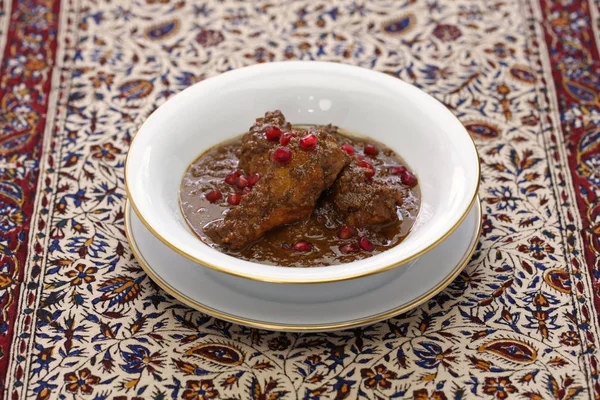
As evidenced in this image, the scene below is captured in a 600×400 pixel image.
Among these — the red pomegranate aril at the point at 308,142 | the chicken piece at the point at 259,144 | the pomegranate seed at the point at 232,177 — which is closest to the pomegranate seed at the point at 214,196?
the pomegranate seed at the point at 232,177

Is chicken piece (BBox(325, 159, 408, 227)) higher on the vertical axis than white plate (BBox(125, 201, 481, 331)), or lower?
higher

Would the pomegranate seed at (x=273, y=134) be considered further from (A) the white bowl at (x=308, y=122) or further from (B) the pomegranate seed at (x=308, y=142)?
(A) the white bowl at (x=308, y=122)

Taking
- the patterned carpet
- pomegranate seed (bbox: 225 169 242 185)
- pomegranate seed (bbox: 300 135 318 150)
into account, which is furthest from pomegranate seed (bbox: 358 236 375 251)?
pomegranate seed (bbox: 225 169 242 185)

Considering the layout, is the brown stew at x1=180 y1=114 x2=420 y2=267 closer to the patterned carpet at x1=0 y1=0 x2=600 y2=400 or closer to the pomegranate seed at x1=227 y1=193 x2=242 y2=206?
the pomegranate seed at x1=227 y1=193 x2=242 y2=206

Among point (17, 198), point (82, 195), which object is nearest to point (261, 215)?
point (82, 195)

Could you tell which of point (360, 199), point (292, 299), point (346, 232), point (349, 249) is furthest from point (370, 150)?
point (292, 299)

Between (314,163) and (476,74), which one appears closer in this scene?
(314,163)

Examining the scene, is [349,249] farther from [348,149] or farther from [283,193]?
[348,149]

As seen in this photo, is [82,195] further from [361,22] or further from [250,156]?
[361,22]
